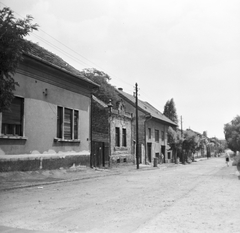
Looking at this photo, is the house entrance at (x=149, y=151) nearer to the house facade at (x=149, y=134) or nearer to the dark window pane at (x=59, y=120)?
the house facade at (x=149, y=134)

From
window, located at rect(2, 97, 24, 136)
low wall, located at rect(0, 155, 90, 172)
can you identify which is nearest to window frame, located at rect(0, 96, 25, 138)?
window, located at rect(2, 97, 24, 136)

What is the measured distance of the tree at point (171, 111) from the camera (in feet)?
243

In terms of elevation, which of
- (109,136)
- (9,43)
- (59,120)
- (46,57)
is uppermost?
(46,57)

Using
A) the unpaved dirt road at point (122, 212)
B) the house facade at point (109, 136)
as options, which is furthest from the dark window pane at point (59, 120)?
the unpaved dirt road at point (122, 212)

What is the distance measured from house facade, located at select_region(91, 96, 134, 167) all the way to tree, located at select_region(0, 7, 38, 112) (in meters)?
13.5

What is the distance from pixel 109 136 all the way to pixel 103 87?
1162 centimetres

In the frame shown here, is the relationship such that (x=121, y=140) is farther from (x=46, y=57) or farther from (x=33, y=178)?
(x=33, y=178)

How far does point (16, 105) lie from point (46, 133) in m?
2.59

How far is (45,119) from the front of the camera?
16.5 meters

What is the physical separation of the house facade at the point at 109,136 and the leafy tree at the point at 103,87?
21.5 ft

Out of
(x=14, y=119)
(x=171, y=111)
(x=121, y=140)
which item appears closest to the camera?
(x=14, y=119)

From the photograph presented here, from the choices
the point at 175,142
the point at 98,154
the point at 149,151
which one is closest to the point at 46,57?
the point at 98,154

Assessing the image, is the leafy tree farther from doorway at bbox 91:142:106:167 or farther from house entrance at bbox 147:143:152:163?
doorway at bbox 91:142:106:167

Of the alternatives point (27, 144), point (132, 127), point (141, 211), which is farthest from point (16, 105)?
point (132, 127)
